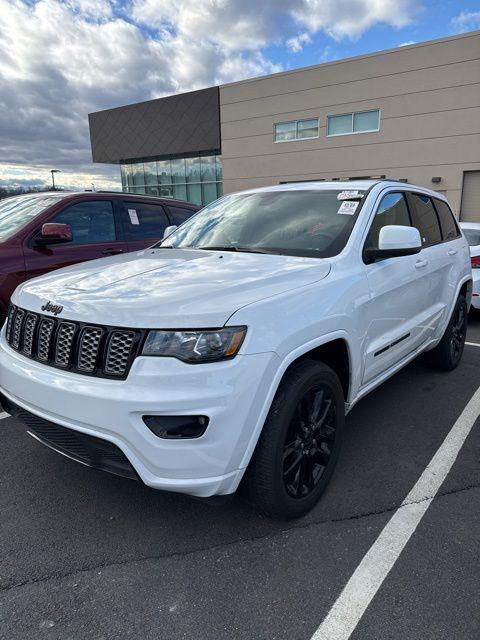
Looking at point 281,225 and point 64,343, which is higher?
point 281,225

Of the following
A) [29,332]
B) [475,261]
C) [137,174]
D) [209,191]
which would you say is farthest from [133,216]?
[137,174]

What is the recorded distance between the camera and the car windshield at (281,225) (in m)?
2.97

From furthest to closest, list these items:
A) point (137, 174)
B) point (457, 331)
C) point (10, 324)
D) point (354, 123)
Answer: point (137, 174) → point (354, 123) → point (457, 331) → point (10, 324)

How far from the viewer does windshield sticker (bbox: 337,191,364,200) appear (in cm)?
321

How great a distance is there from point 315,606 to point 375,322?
169 centimetres

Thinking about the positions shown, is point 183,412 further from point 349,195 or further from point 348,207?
point 349,195

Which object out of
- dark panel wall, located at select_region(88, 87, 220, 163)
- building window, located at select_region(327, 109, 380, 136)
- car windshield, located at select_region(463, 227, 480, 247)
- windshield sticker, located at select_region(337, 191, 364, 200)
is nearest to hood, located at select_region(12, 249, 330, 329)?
windshield sticker, located at select_region(337, 191, 364, 200)

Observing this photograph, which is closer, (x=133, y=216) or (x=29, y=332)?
(x=29, y=332)

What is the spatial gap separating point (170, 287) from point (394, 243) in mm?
1464

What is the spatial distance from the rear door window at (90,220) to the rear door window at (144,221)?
206mm

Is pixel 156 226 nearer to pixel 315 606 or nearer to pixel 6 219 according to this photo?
pixel 6 219

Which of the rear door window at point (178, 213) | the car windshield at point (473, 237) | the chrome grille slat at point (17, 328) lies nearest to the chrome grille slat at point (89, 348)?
the chrome grille slat at point (17, 328)

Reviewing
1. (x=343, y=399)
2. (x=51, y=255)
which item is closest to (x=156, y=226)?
(x=51, y=255)

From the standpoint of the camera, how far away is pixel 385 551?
2248mm
